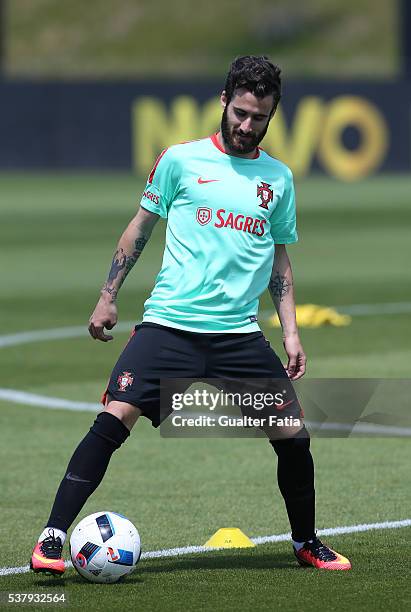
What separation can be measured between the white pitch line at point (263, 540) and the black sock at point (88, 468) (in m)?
0.41

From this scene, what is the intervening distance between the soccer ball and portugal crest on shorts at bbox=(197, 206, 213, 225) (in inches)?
50.4

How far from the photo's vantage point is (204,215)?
6.42m

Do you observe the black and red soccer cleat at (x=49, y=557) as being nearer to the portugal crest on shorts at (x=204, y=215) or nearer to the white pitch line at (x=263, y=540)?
the white pitch line at (x=263, y=540)

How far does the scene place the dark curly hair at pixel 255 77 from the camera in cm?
634

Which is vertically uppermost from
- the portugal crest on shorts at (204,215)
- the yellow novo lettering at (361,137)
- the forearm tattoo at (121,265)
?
the portugal crest on shorts at (204,215)

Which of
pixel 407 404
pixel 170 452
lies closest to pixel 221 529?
pixel 170 452

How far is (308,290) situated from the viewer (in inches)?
690

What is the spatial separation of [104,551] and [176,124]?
30.5m

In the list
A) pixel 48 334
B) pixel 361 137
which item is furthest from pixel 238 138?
pixel 361 137

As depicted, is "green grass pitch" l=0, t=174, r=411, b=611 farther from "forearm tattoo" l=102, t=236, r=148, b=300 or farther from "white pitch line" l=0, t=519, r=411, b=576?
"forearm tattoo" l=102, t=236, r=148, b=300

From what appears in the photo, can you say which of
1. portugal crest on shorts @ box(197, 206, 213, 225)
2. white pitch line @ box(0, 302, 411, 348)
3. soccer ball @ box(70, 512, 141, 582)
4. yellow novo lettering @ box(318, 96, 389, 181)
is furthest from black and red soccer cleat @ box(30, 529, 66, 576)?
yellow novo lettering @ box(318, 96, 389, 181)

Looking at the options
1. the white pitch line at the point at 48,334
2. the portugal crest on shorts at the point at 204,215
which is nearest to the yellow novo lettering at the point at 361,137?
the white pitch line at the point at 48,334

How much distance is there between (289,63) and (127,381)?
8025cm

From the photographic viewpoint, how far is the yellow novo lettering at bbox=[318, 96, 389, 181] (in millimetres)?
35750
